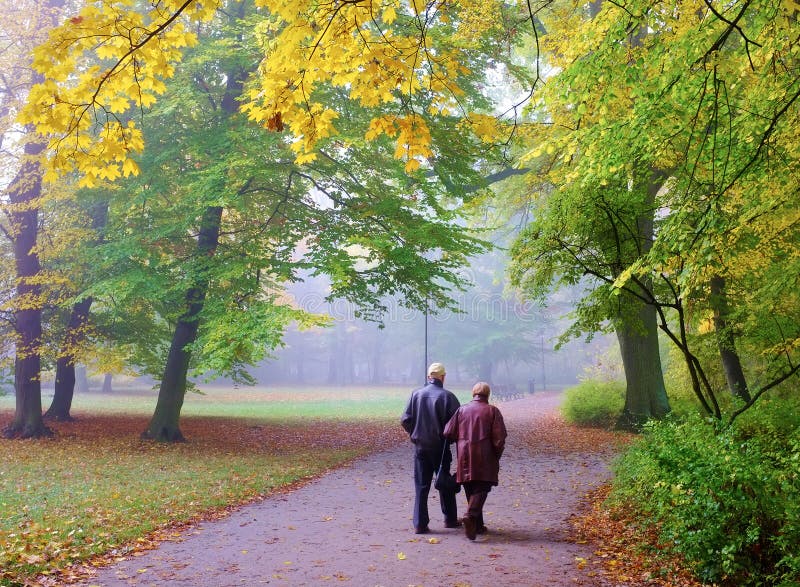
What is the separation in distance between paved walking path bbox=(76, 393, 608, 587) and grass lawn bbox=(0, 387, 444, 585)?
635 mm

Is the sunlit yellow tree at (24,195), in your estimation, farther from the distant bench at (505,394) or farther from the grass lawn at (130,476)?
the distant bench at (505,394)

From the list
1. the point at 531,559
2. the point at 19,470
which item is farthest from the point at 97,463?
the point at 531,559

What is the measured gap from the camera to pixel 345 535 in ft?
23.5

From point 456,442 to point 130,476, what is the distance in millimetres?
7113

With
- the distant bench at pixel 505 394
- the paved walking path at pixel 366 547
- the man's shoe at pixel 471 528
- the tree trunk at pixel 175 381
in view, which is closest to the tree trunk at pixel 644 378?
the paved walking path at pixel 366 547

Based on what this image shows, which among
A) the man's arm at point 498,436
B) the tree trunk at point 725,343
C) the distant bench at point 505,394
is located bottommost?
the distant bench at point 505,394

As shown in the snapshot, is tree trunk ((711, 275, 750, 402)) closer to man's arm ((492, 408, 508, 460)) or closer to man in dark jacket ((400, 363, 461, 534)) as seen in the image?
man's arm ((492, 408, 508, 460))

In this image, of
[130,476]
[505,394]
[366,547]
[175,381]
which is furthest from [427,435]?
[505,394]

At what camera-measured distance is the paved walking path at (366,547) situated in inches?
216

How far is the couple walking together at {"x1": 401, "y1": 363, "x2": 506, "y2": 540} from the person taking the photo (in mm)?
6715

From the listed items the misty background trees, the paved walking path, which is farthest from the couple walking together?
the misty background trees

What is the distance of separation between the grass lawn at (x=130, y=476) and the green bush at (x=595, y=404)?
5595mm

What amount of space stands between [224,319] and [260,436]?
22.4 ft

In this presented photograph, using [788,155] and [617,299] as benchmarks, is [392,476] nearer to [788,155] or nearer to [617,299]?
[617,299]
